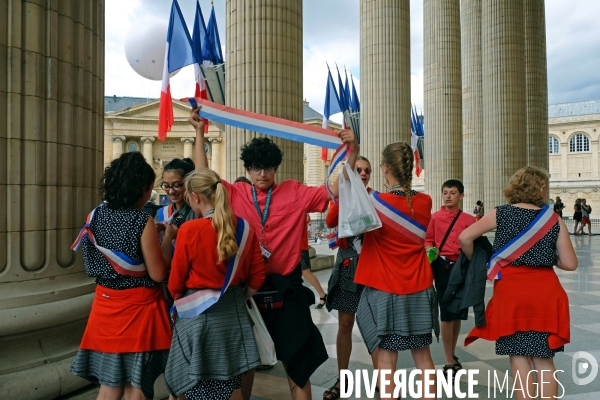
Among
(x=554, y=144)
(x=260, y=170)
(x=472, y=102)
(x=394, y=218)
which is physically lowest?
(x=394, y=218)

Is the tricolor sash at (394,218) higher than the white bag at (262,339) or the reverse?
higher

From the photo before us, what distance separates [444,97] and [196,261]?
53.8 feet

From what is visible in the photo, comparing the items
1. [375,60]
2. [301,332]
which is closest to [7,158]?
[301,332]

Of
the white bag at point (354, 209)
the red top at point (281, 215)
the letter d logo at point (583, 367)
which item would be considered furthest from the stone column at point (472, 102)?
the red top at point (281, 215)

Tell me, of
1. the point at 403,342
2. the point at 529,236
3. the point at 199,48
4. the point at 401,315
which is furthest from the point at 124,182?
the point at 199,48

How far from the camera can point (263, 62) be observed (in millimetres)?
8039

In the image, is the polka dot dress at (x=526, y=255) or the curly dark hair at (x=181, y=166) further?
the curly dark hair at (x=181, y=166)

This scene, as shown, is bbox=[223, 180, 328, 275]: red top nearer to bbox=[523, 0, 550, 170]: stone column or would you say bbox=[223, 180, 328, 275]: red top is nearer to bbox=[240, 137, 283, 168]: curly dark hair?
bbox=[240, 137, 283, 168]: curly dark hair

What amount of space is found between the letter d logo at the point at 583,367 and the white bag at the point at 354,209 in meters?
2.62

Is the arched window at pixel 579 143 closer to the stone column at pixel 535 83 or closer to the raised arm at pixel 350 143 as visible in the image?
the stone column at pixel 535 83

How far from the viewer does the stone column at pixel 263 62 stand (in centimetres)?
802

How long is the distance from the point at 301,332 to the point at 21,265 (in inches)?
70.9

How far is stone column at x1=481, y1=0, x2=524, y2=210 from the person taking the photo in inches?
645

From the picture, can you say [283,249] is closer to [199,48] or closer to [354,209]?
[354,209]
